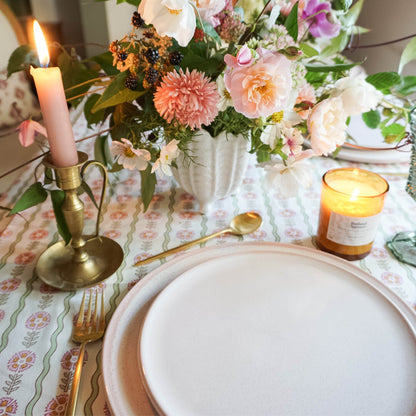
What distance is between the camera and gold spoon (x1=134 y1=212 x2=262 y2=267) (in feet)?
2.12

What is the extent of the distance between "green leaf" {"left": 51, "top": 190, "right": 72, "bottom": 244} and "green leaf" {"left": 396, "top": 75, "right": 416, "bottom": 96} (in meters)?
0.68

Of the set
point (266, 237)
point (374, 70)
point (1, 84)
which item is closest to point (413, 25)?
point (374, 70)

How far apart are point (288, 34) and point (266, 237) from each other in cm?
34

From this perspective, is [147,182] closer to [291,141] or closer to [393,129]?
[291,141]

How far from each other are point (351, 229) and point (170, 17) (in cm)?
40

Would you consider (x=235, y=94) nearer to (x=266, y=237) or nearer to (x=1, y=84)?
(x=266, y=237)

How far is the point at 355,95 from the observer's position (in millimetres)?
567

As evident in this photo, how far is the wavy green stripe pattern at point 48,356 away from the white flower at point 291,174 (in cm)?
36

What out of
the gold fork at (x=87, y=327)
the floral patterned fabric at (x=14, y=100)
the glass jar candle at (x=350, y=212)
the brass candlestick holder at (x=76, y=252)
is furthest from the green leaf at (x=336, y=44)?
the floral patterned fabric at (x=14, y=100)

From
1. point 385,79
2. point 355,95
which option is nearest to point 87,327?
point 355,95

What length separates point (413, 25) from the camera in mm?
1552

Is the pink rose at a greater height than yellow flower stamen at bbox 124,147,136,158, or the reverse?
the pink rose

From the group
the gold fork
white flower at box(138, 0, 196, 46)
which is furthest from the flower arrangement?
the gold fork

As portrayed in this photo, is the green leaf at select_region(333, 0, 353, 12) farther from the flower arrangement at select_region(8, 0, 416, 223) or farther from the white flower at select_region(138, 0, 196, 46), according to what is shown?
the white flower at select_region(138, 0, 196, 46)
